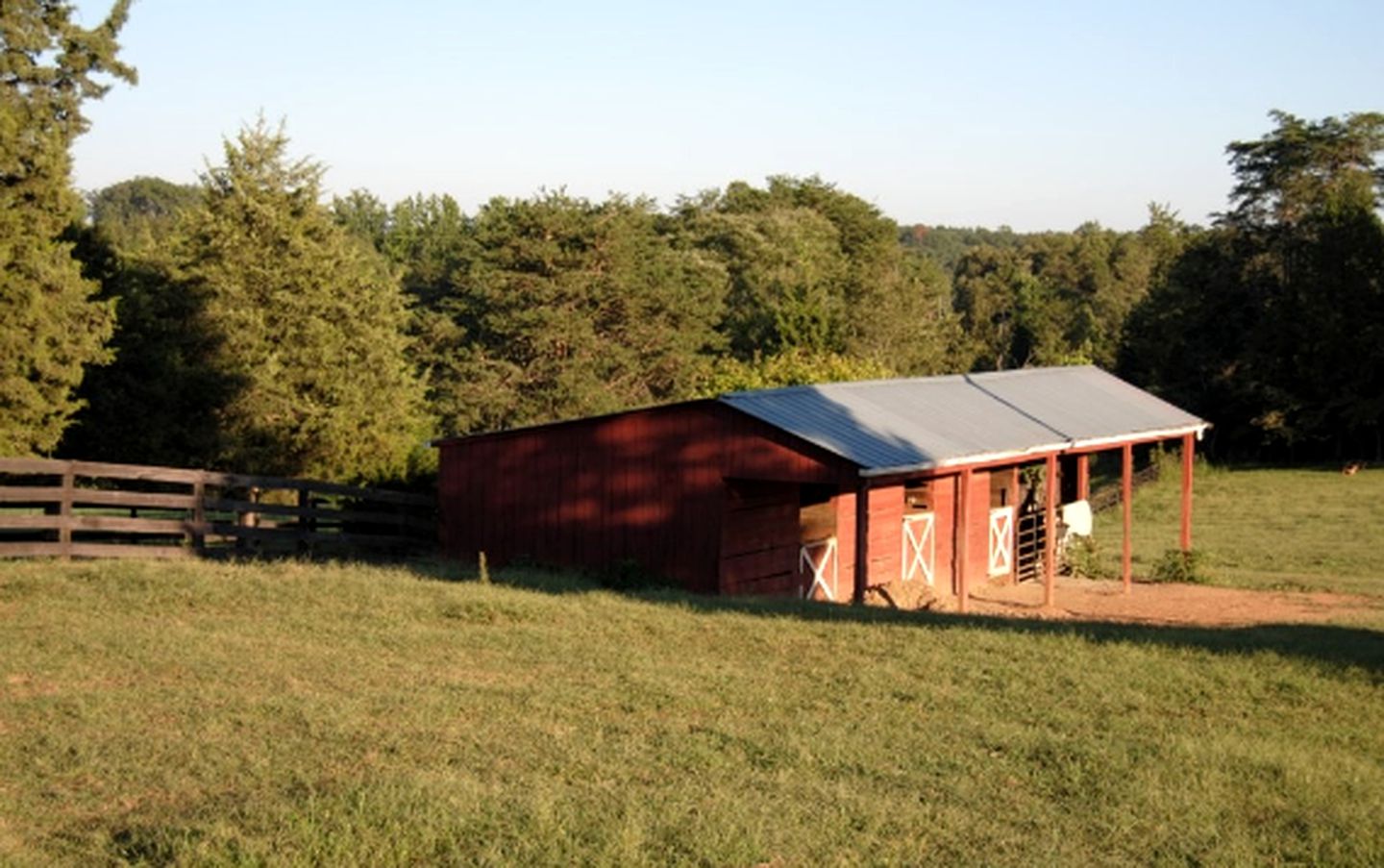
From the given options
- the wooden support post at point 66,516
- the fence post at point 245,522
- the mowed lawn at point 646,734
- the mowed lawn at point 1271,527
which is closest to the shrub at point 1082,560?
the mowed lawn at point 1271,527

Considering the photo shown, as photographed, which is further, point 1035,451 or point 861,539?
point 1035,451

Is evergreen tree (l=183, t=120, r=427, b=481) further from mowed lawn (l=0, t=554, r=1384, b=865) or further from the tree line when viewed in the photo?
mowed lawn (l=0, t=554, r=1384, b=865)

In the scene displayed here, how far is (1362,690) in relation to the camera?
11.0 meters

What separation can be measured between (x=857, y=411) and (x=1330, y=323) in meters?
36.1

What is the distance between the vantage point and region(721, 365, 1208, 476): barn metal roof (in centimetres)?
1838

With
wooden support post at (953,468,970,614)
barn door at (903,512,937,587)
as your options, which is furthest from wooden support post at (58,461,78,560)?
barn door at (903,512,937,587)

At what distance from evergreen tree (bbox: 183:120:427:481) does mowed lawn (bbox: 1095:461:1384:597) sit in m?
Result: 15.2

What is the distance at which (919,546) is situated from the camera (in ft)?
76.7

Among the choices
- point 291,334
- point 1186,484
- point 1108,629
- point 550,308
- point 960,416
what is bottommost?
point 1108,629

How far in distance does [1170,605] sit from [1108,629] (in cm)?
858

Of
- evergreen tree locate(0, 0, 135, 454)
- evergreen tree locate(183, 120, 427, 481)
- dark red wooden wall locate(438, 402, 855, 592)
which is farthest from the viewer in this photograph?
evergreen tree locate(183, 120, 427, 481)

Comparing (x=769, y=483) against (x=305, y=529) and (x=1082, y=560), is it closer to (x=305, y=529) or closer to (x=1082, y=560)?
(x=305, y=529)

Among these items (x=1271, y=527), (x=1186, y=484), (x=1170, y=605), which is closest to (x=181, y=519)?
(x=1170, y=605)

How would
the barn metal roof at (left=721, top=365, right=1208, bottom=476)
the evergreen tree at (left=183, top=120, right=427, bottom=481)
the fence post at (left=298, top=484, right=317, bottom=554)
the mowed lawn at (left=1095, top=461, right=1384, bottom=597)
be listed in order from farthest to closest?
the evergreen tree at (left=183, top=120, right=427, bottom=481), the mowed lawn at (left=1095, top=461, right=1384, bottom=597), the fence post at (left=298, top=484, right=317, bottom=554), the barn metal roof at (left=721, top=365, right=1208, bottom=476)
